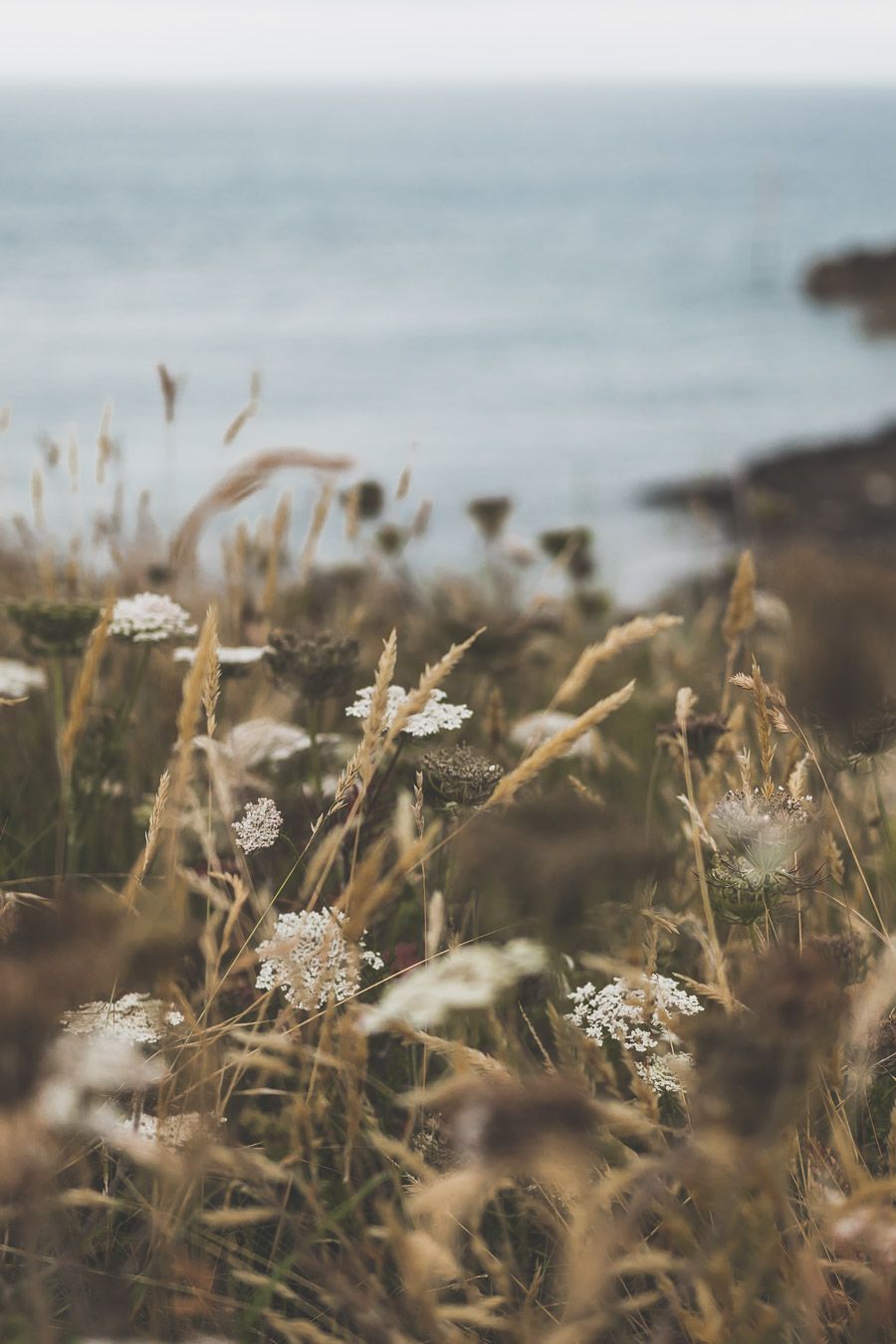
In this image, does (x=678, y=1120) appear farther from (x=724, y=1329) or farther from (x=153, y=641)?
(x=153, y=641)

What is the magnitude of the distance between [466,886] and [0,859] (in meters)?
0.68

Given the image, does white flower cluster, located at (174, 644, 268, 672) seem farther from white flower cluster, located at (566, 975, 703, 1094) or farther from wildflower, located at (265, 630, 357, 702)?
white flower cluster, located at (566, 975, 703, 1094)

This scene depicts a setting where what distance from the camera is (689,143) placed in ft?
361

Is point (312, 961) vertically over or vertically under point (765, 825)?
under

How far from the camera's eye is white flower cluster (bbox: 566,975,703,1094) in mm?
1165

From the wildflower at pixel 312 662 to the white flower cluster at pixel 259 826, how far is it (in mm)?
368

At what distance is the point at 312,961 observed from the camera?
1.14 meters

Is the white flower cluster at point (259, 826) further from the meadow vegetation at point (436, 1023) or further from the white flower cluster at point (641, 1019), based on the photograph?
the white flower cluster at point (641, 1019)

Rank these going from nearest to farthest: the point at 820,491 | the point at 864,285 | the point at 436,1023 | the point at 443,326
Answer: the point at 436,1023 → the point at 820,491 → the point at 443,326 → the point at 864,285

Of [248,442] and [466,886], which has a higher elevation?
[466,886]

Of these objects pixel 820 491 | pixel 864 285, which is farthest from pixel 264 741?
pixel 864 285

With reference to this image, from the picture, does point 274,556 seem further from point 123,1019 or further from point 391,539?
point 391,539

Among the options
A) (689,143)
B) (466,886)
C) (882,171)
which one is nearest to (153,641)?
(466,886)

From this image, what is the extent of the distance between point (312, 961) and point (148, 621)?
717 mm
